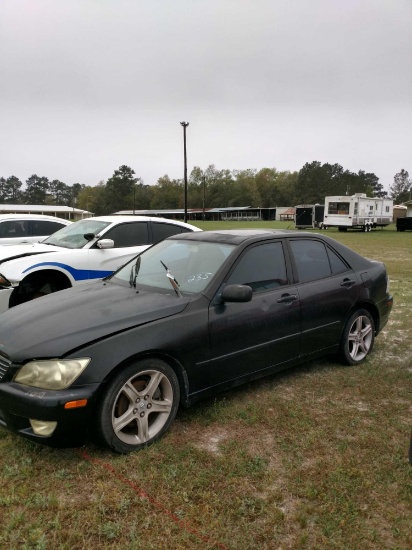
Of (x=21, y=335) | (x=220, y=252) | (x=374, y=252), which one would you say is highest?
(x=220, y=252)

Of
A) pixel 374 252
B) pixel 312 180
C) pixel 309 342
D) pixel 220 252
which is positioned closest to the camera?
pixel 220 252

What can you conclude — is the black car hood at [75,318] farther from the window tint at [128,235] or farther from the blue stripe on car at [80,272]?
the window tint at [128,235]

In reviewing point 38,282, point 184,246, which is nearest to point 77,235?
point 38,282

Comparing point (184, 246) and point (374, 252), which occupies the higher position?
point (184, 246)

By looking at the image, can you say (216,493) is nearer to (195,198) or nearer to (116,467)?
(116,467)

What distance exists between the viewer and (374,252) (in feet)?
58.0

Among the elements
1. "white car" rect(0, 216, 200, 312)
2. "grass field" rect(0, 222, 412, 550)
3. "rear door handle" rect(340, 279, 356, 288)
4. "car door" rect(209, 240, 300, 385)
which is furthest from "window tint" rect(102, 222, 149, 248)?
"grass field" rect(0, 222, 412, 550)

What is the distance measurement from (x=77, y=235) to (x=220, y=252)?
4.05 meters

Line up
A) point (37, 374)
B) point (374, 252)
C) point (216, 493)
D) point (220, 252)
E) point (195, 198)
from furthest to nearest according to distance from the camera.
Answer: point (195, 198), point (374, 252), point (220, 252), point (37, 374), point (216, 493)

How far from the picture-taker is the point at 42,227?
10000mm

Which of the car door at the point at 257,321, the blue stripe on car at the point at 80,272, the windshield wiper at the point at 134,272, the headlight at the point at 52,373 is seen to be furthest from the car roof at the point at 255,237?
the blue stripe on car at the point at 80,272

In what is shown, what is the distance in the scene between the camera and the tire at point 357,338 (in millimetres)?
4613

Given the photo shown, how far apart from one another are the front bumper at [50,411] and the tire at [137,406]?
11cm

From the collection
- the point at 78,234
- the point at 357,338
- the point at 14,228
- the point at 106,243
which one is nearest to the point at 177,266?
the point at 357,338
